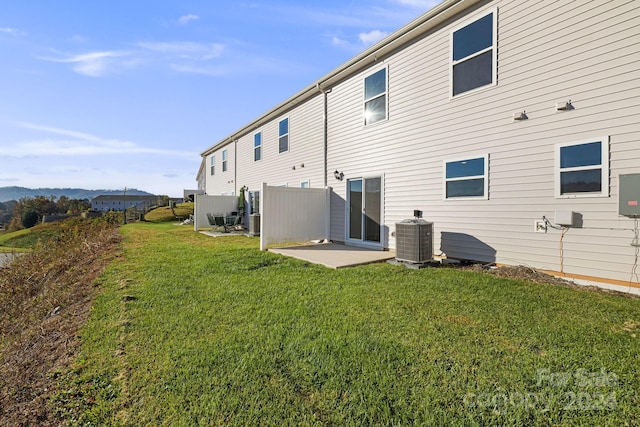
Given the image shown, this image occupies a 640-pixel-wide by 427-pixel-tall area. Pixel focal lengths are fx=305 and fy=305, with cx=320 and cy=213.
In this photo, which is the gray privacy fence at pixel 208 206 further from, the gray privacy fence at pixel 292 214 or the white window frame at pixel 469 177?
the white window frame at pixel 469 177

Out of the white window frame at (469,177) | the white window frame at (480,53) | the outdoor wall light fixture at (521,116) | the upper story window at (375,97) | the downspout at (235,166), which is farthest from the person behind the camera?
the downspout at (235,166)

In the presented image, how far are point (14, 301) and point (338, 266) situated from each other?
655 cm

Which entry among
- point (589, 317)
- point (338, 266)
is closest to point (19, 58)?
point (338, 266)

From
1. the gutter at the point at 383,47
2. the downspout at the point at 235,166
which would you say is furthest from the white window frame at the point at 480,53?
the downspout at the point at 235,166

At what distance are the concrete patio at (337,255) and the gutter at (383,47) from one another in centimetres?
528

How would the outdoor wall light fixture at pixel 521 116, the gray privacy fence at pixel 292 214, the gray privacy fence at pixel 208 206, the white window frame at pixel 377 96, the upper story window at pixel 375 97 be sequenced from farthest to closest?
the gray privacy fence at pixel 208 206, the gray privacy fence at pixel 292 214, the upper story window at pixel 375 97, the white window frame at pixel 377 96, the outdoor wall light fixture at pixel 521 116

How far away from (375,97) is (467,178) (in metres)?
3.66

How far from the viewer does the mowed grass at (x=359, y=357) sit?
6.56ft

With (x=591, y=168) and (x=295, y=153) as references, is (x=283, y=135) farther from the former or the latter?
(x=591, y=168)

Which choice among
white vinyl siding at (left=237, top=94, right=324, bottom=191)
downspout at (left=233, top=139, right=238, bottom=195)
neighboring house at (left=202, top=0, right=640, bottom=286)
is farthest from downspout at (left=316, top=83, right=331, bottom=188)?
downspout at (left=233, top=139, right=238, bottom=195)

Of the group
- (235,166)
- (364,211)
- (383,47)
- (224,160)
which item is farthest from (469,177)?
(224,160)

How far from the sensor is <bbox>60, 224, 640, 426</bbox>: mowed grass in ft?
6.56

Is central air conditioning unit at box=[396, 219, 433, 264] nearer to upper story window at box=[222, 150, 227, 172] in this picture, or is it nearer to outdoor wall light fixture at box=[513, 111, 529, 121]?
outdoor wall light fixture at box=[513, 111, 529, 121]

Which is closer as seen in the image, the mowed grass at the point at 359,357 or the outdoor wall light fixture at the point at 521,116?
the mowed grass at the point at 359,357
